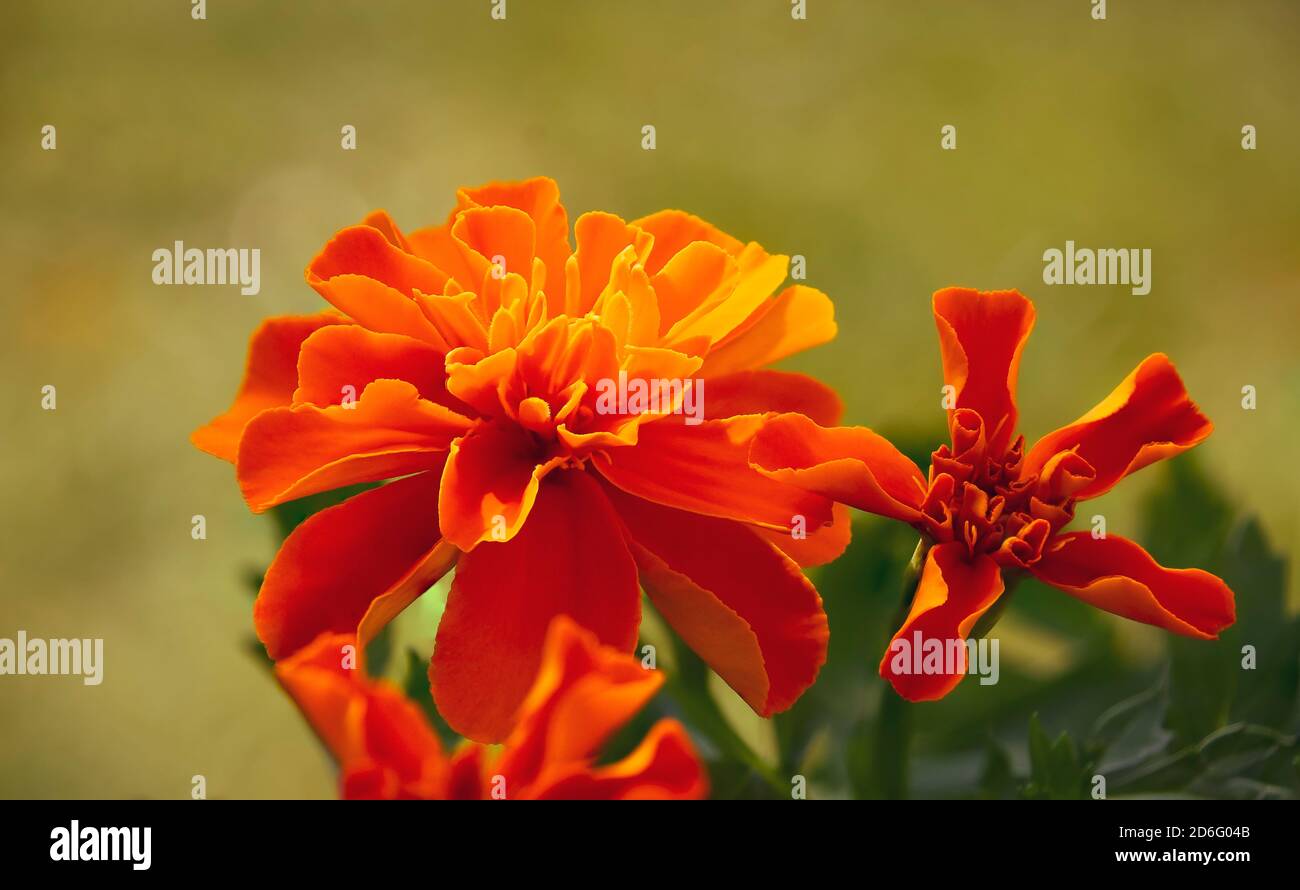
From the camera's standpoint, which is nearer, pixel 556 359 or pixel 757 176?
pixel 556 359

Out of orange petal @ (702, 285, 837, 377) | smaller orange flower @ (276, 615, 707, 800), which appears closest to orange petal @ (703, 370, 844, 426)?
orange petal @ (702, 285, 837, 377)

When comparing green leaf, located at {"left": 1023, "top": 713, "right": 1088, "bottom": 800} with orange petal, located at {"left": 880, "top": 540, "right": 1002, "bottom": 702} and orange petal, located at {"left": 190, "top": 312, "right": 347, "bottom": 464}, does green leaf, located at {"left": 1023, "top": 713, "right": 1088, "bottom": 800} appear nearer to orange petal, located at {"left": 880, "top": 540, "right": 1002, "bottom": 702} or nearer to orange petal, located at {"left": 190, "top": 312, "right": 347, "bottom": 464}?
orange petal, located at {"left": 880, "top": 540, "right": 1002, "bottom": 702}

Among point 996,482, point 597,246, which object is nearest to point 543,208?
point 597,246

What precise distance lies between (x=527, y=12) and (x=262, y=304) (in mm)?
168

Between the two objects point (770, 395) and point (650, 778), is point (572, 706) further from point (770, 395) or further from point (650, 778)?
point (770, 395)

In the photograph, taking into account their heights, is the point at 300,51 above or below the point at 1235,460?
above

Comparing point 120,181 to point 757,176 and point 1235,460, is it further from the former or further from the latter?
point 1235,460

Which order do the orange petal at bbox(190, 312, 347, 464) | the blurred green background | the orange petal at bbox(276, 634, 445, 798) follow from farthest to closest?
the blurred green background, the orange petal at bbox(190, 312, 347, 464), the orange petal at bbox(276, 634, 445, 798)

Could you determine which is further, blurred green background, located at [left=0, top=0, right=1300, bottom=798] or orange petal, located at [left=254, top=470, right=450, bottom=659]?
blurred green background, located at [left=0, top=0, right=1300, bottom=798]

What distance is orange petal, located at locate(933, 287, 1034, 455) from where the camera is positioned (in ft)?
0.88

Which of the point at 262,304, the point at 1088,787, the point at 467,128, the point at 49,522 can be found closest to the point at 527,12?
the point at 467,128

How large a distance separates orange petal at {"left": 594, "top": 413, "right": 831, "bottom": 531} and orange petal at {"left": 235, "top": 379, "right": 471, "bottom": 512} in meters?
0.04

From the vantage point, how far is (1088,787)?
304 mm
